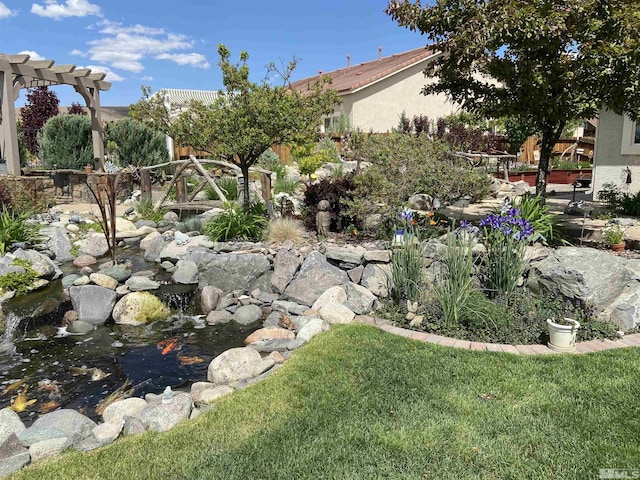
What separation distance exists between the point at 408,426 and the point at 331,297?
2.75m

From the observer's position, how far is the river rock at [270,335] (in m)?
5.27

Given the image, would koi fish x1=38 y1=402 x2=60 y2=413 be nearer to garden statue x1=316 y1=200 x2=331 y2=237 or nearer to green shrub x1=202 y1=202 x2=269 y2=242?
green shrub x1=202 y1=202 x2=269 y2=242

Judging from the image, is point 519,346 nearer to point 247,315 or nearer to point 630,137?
point 247,315

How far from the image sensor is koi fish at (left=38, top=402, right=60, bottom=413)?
4.14m

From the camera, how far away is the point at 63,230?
9.34 metres

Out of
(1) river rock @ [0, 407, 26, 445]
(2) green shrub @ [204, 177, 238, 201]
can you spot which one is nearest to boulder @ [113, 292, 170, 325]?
(1) river rock @ [0, 407, 26, 445]

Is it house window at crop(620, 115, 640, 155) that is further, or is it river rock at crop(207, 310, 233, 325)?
house window at crop(620, 115, 640, 155)

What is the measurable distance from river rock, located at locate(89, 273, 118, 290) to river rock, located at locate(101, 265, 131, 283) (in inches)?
6.1

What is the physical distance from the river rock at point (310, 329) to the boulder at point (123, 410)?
173cm

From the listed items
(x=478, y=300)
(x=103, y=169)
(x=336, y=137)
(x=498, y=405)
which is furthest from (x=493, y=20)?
(x=336, y=137)

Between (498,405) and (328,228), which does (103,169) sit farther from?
(498,405)

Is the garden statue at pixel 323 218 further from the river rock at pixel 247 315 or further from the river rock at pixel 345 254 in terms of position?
the river rock at pixel 247 315

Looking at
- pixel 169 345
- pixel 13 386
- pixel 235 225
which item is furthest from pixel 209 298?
pixel 13 386

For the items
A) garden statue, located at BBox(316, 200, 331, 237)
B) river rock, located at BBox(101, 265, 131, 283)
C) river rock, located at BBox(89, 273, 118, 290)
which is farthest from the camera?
garden statue, located at BBox(316, 200, 331, 237)
